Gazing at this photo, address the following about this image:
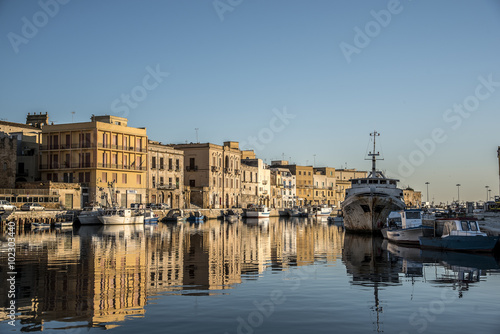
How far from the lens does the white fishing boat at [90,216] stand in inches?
2323

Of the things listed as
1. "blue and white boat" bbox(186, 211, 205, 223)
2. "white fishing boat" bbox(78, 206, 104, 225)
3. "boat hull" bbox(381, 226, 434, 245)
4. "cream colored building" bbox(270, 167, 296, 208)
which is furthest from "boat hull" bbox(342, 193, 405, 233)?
"cream colored building" bbox(270, 167, 296, 208)

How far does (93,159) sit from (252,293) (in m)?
55.1

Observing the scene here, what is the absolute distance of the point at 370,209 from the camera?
1740 inches

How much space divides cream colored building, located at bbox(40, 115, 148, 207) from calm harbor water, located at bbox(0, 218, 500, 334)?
40667 millimetres

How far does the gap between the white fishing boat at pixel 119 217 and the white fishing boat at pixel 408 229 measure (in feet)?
106

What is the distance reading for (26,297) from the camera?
1576cm

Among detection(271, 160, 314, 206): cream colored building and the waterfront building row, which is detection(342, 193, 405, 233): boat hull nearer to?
the waterfront building row

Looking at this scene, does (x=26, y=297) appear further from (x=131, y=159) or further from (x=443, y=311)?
(x=131, y=159)

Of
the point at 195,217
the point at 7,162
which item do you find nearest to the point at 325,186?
the point at 195,217

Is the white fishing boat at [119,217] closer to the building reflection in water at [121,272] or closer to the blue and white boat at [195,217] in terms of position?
the blue and white boat at [195,217]

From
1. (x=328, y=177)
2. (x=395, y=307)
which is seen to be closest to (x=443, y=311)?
(x=395, y=307)

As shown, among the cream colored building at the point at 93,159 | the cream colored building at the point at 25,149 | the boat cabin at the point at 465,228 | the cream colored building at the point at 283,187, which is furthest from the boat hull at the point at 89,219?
the cream colored building at the point at 283,187

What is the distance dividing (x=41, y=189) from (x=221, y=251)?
124 ft

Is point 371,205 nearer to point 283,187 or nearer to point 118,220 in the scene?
point 118,220
